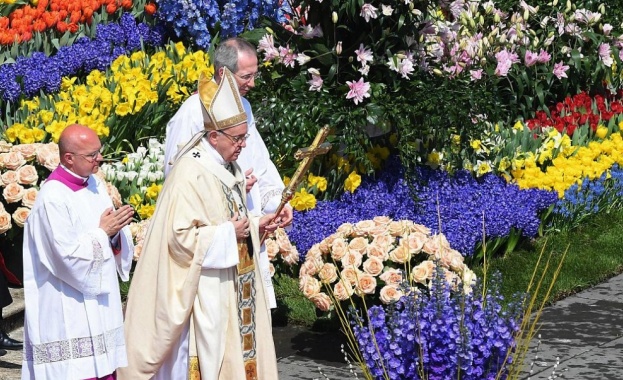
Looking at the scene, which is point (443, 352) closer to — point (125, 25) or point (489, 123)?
point (489, 123)

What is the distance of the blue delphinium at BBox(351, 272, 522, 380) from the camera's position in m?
5.78

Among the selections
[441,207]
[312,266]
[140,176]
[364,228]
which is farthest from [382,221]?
[140,176]

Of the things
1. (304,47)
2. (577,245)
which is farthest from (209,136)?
(577,245)

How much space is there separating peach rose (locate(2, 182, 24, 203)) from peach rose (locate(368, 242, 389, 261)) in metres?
2.20

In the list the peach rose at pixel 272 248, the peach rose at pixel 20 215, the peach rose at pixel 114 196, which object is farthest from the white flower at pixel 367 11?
the peach rose at pixel 20 215

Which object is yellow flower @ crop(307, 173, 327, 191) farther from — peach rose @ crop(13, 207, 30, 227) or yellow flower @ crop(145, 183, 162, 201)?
peach rose @ crop(13, 207, 30, 227)

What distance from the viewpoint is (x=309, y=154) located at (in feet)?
21.0

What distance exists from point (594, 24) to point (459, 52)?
2.50 metres

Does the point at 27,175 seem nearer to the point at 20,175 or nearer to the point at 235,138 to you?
the point at 20,175

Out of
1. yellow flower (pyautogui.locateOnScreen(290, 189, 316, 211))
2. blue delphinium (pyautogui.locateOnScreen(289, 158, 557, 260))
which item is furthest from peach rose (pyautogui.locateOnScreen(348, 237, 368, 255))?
yellow flower (pyautogui.locateOnScreen(290, 189, 316, 211))

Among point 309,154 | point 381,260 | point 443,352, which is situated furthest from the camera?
point 381,260

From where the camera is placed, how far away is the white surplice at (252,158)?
672 cm

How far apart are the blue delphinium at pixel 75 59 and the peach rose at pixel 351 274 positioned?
399 centimetres

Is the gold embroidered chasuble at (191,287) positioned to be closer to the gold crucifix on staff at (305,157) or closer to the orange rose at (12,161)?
the gold crucifix on staff at (305,157)
